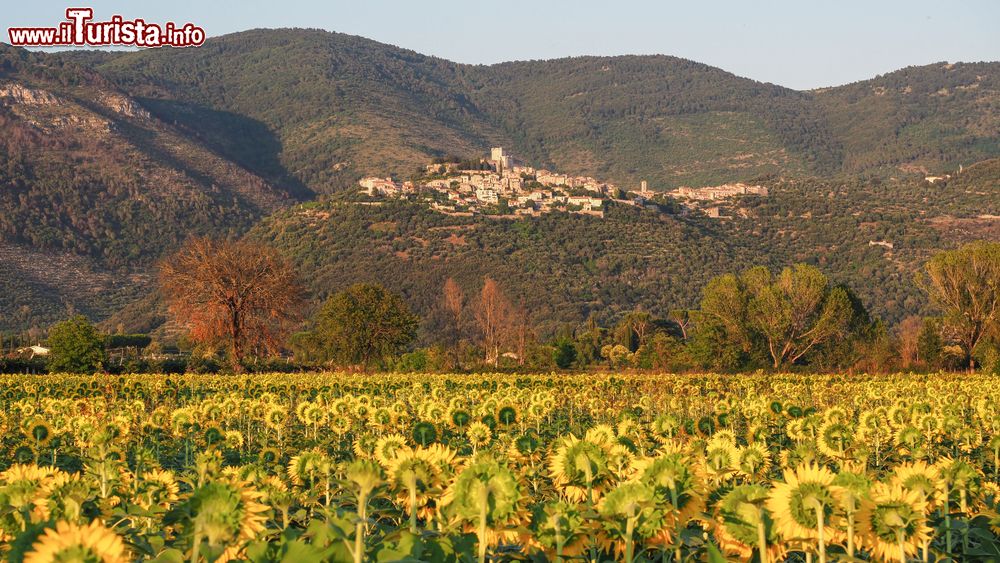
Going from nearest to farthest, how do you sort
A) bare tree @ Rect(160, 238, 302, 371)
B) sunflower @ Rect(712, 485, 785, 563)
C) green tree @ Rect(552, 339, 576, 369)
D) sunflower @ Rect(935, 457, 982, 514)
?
sunflower @ Rect(712, 485, 785, 563)
sunflower @ Rect(935, 457, 982, 514)
bare tree @ Rect(160, 238, 302, 371)
green tree @ Rect(552, 339, 576, 369)

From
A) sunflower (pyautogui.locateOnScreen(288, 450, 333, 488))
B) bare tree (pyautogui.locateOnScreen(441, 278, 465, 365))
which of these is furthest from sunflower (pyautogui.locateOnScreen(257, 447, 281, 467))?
bare tree (pyautogui.locateOnScreen(441, 278, 465, 365))

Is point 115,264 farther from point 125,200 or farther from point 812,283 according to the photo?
point 812,283

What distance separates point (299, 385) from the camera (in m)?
28.4

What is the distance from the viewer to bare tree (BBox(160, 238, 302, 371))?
44.5m

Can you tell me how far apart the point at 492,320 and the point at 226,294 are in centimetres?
3002

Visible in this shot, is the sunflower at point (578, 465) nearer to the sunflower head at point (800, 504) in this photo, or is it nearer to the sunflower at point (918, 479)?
the sunflower head at point (800, 504)

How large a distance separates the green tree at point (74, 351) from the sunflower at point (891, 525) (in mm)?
38120

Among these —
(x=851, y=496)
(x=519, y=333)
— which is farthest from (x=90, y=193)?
(x=851, y=496)

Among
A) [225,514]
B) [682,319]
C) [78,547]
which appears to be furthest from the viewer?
[682,319]

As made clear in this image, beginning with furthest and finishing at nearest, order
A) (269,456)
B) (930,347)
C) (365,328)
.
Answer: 1. (365,328)
2. (930,347)
3. (269,456)

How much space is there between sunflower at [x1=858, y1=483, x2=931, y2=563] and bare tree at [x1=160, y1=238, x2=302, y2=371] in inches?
1643

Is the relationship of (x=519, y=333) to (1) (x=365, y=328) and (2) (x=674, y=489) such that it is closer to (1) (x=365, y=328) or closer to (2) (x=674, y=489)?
(1) (x=365, y=328)

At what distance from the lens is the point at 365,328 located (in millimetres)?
53188

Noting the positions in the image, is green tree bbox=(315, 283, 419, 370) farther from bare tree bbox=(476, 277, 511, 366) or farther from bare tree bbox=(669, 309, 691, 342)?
bare tree bbox=(669, 309, 691, 342)
